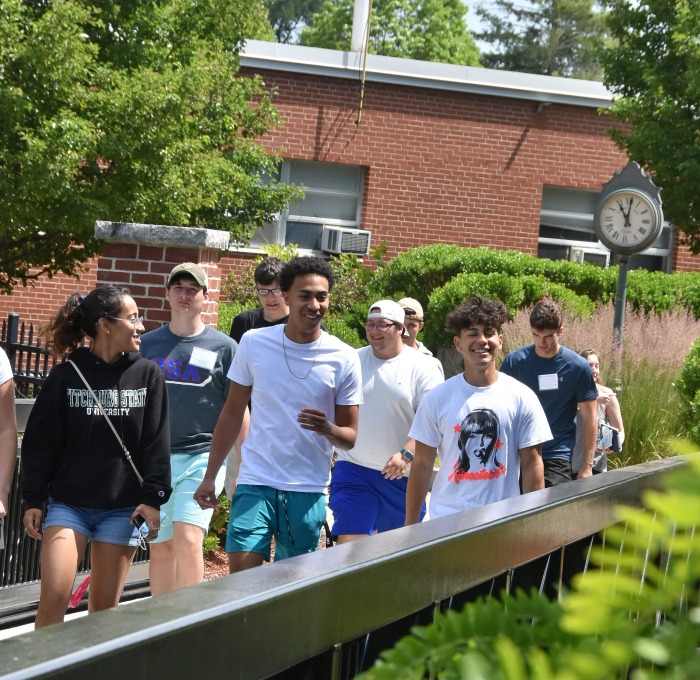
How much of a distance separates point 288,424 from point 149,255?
2.56m

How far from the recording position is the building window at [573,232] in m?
22.2

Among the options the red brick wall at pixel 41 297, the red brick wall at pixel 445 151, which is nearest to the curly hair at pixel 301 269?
the red brick wall at pixel 41 297

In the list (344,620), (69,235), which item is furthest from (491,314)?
(69,235)

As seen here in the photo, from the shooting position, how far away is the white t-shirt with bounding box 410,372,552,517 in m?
5.38

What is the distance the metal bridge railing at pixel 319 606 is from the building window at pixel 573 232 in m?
19.8

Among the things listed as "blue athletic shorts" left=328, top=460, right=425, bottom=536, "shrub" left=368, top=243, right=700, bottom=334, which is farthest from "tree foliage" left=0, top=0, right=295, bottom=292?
"blue athletic shorts" left=328, top=460, right=425, bottom=536

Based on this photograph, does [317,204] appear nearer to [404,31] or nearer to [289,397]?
[289,397]

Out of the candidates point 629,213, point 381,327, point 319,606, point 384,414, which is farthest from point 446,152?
point 319,606

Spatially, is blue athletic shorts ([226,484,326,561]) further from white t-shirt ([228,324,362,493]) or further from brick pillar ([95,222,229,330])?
brick pillar ([95,222,229,330])

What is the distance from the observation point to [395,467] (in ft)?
21.6

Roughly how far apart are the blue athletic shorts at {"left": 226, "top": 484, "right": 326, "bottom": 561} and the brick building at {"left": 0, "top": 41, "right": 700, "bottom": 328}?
1519 centimetres

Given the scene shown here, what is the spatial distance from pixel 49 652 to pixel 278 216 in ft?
65.2

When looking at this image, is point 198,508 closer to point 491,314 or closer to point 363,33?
point 491,314

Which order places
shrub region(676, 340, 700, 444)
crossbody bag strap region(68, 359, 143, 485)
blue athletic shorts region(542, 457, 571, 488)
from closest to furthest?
1. crossbody bag strap region(68, 359, 143, 485)
2. blue athletic shorts region(542, 457, 571, 488)
3. shrub region(676, 340, 700, 444)
